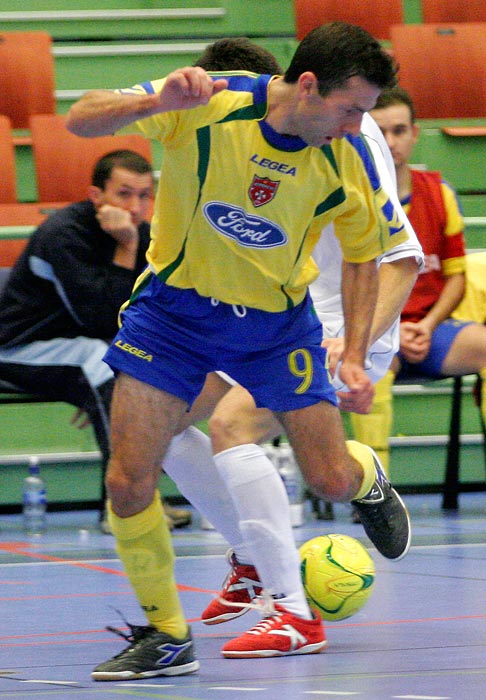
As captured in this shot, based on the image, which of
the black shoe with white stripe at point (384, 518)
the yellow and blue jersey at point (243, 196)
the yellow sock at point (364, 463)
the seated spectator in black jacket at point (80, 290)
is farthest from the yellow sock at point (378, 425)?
the yellow and blue jersey at point (243, 196)

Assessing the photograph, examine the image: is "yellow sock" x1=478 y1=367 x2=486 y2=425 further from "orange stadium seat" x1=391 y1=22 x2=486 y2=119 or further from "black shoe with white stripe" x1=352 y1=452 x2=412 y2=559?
"orange stadium seat" x1=391 y1=22 x2=486 y2=119

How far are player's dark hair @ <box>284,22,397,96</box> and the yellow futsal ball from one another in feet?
4.13

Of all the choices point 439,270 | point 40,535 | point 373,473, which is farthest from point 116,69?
point 373,473

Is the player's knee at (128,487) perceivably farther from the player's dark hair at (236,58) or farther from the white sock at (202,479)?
the player's dark hair at (236,58)

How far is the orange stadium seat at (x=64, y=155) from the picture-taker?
7.08 metres

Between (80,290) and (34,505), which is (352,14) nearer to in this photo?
(80,290)

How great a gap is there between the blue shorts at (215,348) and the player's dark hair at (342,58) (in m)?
0.58

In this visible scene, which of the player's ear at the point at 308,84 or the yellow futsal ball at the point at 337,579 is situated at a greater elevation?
the player's ear at the point at 308,84

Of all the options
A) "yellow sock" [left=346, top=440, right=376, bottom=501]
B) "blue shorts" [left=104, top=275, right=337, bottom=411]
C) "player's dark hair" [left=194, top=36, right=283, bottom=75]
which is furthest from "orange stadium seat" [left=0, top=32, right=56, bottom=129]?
"blue shorts" [left=104, top=275, right=337, bottom=411]

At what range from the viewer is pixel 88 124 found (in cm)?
269

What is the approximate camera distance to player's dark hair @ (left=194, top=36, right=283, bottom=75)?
145 inches

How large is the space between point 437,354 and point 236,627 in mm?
2690

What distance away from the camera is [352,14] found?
8.20 metres

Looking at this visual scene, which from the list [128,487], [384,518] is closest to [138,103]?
[128,487]
